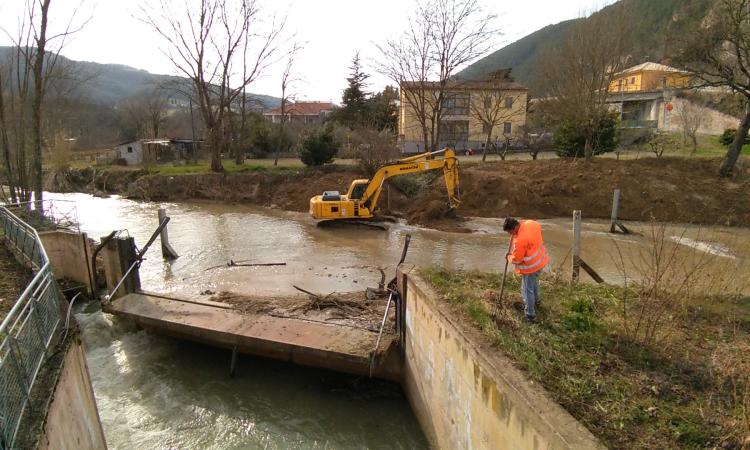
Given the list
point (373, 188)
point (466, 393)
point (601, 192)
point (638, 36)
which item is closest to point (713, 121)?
point (601, 192)

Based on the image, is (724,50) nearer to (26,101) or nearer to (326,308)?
(326,308)

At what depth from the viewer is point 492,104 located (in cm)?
4191

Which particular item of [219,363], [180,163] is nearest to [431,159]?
[219,363]

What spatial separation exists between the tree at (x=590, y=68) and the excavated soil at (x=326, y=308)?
19.6 meters

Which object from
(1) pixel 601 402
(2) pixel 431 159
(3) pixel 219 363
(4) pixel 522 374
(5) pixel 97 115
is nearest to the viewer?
(1) pixel 601 402

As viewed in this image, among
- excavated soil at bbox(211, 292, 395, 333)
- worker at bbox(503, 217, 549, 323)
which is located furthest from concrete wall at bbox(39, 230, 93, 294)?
worker at bbox(503, 217, 549, 323)

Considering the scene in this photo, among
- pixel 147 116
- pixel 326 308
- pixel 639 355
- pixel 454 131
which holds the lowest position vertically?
pixel 326 308

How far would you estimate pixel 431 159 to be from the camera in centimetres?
1853

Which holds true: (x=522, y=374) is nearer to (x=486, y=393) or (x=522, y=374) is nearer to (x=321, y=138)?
(x=486, y=393)

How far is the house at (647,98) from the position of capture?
42.6 meters

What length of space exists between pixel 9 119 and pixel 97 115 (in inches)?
2532

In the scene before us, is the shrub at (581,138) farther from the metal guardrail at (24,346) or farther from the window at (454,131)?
the metal guardrail at (24,346)

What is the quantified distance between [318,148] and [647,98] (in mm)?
39600

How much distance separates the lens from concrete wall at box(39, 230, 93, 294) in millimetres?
12852
